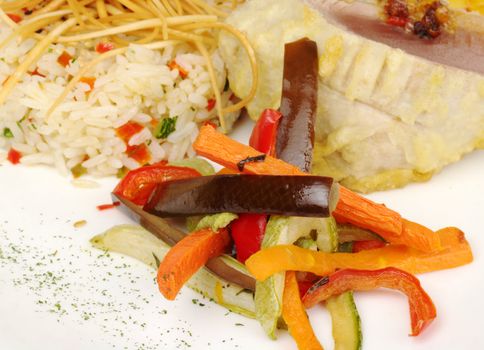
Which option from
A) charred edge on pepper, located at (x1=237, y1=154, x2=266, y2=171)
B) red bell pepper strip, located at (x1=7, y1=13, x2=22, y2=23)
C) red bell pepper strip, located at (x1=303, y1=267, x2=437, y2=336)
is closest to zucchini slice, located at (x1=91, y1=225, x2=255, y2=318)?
red bell pepper strip, located at (x1=303, y1=267, x2=437, y2=336)

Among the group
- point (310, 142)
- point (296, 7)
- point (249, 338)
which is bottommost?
point (249, 338)

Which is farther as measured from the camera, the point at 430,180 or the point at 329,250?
the point at 430,180

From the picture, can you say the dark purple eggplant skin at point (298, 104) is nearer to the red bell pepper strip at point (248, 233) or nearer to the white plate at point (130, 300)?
the red bell pepper strip at point (248, 233)

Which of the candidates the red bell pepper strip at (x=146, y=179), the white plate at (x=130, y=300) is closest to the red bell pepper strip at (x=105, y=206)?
the white plate at (x=130, y=300)

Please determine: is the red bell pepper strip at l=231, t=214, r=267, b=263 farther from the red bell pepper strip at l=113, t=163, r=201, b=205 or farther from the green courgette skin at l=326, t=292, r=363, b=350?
the red bell pepper strip at l=113, t=163, r=201, b=205

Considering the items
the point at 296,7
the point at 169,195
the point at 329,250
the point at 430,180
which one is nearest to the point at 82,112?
the point at 169,195

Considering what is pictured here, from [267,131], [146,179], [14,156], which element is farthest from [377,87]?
[14,156]

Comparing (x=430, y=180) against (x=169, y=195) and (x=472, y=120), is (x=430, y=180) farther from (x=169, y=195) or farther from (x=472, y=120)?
(x=169, y=195)
